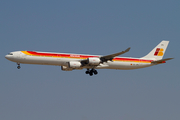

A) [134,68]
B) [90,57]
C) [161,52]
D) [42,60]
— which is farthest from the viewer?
[161,52]

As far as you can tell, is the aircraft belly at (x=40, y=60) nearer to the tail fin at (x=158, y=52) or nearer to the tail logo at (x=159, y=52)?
the tail fin at (x=158, y=52)

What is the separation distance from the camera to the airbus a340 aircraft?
174ft

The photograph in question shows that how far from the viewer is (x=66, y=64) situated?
180 feet

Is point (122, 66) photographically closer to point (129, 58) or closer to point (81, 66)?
point (129, 58)

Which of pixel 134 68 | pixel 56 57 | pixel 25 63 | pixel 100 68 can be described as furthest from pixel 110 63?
pixel 25 63

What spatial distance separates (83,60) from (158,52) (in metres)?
19.0

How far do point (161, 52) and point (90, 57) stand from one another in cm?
1778

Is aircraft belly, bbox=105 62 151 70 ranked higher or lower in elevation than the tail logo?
lower

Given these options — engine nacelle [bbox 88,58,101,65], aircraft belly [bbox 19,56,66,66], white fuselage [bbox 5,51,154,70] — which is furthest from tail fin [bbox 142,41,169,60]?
aircraft belly [bbox 19,56,66,66]

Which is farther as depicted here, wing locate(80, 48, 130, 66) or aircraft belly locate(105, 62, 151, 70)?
aircraft belly locate(105, 62, 151, 70)

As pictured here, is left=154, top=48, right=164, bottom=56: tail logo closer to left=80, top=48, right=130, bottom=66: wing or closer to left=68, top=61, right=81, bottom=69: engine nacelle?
left=80, top=48, right=130, bottom=66: wing

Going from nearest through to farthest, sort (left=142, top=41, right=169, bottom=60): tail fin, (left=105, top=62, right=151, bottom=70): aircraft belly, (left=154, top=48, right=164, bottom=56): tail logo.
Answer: (left=105, top=62, right=151, bottom=70): aircraft belly
(left=142, top=41, right=169, bottom=60): tail fin
(left=154, top=48, right=164, bottom=56): tail logo

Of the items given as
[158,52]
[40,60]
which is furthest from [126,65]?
[40,60]

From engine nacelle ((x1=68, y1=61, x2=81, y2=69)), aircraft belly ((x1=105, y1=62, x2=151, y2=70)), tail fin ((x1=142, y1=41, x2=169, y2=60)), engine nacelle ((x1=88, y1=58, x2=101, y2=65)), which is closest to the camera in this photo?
engine nacelle ((x1=68, y1=61, x2=81, y2=69))
